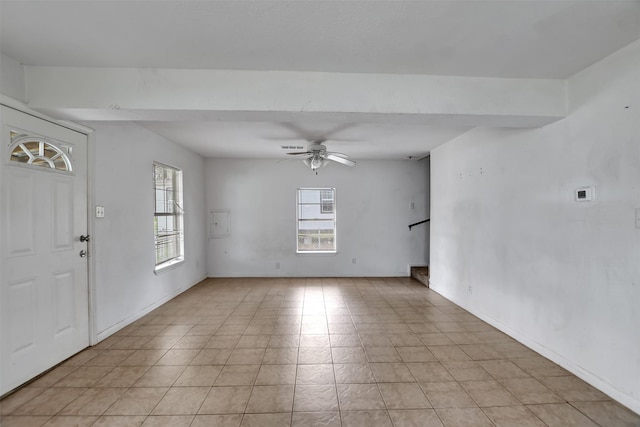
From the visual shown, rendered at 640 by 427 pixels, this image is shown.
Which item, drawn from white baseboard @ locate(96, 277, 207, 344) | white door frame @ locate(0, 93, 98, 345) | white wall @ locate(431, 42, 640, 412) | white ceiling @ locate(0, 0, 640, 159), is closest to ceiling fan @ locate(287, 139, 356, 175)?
white ceiling @ locate(0, 0, 640, 159)

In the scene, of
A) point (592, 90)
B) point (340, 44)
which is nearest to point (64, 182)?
point (340, 44)

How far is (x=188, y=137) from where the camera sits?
4219 mm

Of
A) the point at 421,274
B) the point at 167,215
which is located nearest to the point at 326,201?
the point at 421,274

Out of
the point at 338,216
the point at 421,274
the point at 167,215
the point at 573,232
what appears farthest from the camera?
the point at 338,216

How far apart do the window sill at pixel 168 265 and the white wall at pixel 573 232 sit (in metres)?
4.49

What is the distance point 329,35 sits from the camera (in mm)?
1818

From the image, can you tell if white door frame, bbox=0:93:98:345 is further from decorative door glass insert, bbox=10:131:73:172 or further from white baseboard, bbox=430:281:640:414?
white baseboard, bbox=430:281:640:414

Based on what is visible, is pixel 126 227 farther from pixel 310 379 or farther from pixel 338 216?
pixel 338 216

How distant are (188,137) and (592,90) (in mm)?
4651

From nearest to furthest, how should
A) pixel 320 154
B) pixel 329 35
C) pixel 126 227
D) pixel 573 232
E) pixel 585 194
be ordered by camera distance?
pixel 329 35 → pixel 585 194 → pixel 573 232 → pixel 126 227 → pixel 320 154

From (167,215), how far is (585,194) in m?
5.22

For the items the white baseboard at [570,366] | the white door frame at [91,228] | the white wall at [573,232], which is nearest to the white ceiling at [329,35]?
the white wall at [573,232]

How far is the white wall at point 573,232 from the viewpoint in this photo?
1981 millimetres

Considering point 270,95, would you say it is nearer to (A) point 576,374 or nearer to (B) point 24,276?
(B) point 24,276
